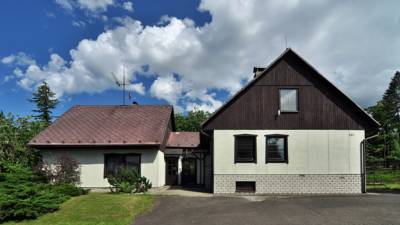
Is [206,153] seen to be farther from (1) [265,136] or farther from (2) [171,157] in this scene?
(1) [265,136]

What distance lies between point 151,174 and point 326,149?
10.0m

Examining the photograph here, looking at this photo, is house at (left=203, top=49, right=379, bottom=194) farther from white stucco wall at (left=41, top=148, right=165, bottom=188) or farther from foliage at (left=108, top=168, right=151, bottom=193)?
white stucco wall at (left=41, top=148, right=165, bottom=188)

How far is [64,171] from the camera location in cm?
2022

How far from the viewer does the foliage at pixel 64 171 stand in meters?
20.2

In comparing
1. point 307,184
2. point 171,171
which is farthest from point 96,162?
point 307,184

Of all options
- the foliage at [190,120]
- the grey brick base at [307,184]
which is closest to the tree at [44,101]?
the foliage at [190,120]

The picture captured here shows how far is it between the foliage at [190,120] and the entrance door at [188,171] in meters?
33.0

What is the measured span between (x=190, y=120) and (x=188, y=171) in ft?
120

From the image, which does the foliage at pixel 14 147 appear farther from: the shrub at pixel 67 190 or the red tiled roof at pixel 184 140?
the red tiled roof at pixel 184 140

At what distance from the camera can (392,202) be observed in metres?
13.9

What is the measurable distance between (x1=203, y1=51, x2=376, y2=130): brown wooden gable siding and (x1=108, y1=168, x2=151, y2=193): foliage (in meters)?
4.74

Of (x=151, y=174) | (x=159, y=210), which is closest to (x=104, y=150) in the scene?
(x=151, y=174)

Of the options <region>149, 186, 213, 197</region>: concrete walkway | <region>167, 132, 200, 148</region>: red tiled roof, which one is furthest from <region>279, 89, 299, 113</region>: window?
<region>167, 132, 200, 148</region>: red tiled roof

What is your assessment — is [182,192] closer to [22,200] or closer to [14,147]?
[22,200]
